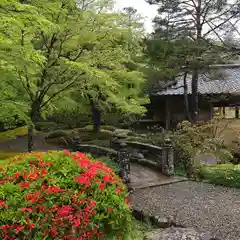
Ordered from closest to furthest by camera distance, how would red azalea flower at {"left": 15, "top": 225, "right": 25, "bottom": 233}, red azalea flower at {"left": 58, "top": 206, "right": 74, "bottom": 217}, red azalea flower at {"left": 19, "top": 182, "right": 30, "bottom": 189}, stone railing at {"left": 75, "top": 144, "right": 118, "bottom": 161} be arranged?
red azalea flower at {"left": 15, "top": 225, "right": 25, "bottom": 233}
red azalea flower at {"left": 58, "top": 206, "right": 74, "bottom": 217}
red azalea flower at {"left": 19, "top": 182, "right": 30, "bottom": 189}
stone railing at {"left": 75, "top": 144, "right": 118, "bottom": 161}

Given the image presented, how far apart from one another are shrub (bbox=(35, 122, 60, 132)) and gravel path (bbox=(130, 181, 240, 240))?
1687 cm

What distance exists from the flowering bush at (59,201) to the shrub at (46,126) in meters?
20.8

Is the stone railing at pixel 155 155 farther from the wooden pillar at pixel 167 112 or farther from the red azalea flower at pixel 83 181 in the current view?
the wooden pillar at pixel 167 112

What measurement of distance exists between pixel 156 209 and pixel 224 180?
3438mm

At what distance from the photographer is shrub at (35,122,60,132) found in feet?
81.7

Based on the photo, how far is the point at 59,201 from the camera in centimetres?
379

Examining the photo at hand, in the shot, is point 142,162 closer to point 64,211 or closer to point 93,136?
point 93,136

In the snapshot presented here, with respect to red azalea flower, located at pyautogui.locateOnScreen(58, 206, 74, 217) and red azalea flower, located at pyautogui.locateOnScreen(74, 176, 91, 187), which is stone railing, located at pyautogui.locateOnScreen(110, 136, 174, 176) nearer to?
red azalea flower, located at pyautogui.locateOnScreen(74, 176, 91, 187)

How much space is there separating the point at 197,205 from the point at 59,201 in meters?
4.80

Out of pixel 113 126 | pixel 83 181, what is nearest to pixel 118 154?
pixel 83 181

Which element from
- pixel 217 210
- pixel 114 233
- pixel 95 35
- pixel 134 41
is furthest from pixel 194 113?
pixel 114 233

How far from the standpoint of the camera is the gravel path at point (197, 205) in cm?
629

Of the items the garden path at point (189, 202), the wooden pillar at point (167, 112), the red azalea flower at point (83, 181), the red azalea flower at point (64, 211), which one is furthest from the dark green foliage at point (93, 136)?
the red azalea flower at point (64, 211)

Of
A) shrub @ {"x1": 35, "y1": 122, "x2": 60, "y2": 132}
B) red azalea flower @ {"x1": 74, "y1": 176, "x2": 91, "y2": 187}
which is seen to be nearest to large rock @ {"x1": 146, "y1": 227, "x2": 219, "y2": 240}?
red azalea flower @ {"x1": 74, "y1": 176, "x2": 91, "y2": 187}
